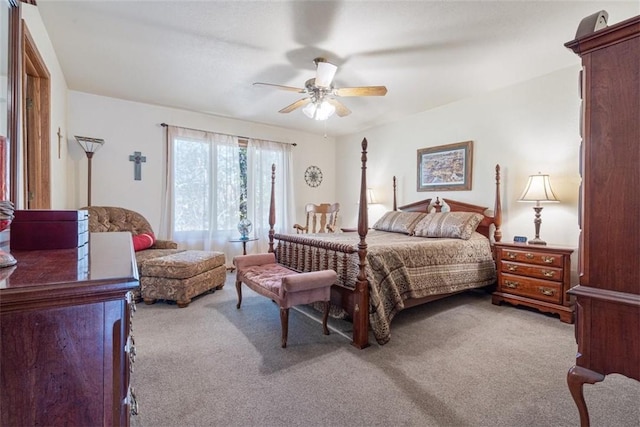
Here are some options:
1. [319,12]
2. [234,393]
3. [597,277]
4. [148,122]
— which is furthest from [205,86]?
[597,277]

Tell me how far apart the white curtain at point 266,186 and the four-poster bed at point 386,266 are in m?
1.57

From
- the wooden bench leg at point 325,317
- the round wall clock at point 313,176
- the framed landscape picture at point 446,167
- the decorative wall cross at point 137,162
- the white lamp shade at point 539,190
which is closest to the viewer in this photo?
the wooden bench leg at point 325,317

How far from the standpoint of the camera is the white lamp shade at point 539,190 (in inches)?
119

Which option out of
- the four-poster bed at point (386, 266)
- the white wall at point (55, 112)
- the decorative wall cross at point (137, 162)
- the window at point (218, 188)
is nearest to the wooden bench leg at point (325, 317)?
the four-poster bed at point (386, 266)

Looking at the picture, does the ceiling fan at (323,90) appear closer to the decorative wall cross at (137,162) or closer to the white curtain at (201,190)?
the white curtain at (201,190)

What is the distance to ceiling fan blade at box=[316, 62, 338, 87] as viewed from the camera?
103 inches

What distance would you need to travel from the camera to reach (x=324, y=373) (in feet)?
6.24

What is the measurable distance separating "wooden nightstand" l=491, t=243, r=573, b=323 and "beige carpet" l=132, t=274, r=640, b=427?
0.19 meters

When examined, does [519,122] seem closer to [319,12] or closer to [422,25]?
[422,25]

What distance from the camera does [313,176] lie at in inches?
233

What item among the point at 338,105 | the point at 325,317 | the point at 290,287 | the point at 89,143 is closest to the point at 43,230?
the point at 290,287

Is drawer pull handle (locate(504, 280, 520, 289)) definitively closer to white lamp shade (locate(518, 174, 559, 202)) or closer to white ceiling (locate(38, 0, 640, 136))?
white lamp shade (locate(518, 174, 559, 202))

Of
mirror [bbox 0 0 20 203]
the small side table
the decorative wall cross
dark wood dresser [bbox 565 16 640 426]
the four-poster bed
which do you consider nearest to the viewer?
dark wood dresser [bbox 565 16 640 426]

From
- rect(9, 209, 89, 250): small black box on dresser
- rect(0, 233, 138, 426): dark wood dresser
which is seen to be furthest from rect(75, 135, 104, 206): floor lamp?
rect(0, 233, 138, 426): dark wood dresser
